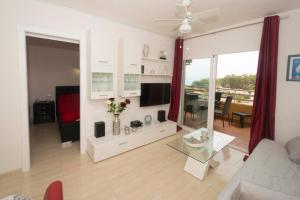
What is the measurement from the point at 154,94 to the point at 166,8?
188 cm

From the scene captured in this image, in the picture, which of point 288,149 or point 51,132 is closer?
point 288,149

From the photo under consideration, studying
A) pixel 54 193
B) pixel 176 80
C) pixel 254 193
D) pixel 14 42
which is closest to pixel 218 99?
pixel 176 80

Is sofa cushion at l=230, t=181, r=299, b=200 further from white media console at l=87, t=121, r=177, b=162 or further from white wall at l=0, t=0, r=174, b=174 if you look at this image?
white wall at l=0, t=0, r=174, b=174

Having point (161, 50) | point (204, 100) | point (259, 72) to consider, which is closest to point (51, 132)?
point (161, 50)

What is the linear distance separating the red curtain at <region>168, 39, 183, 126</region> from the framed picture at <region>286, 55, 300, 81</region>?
7.22ft

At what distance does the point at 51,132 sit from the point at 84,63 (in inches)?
92.3

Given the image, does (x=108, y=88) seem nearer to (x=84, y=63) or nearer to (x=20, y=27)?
(x=84, y=63)

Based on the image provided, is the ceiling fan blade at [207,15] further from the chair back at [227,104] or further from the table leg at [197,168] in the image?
the chair back at [227,104]

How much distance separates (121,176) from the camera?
2.25 meters

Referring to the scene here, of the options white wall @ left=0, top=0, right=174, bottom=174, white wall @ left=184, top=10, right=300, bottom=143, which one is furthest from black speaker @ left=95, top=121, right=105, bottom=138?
white wall @ left=184, top=10, right=300, bottom=143

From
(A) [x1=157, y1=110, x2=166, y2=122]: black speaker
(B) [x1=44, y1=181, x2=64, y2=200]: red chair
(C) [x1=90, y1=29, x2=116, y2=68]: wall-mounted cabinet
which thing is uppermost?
(C) [x1=90, y1=29, x2=116, y2=68]: wall-mounted cabinet

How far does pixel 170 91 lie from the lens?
410 centimetres

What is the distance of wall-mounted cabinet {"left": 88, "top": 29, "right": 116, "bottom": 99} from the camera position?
2.58 meters

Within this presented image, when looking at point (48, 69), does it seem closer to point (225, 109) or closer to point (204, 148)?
point (204, 148)
